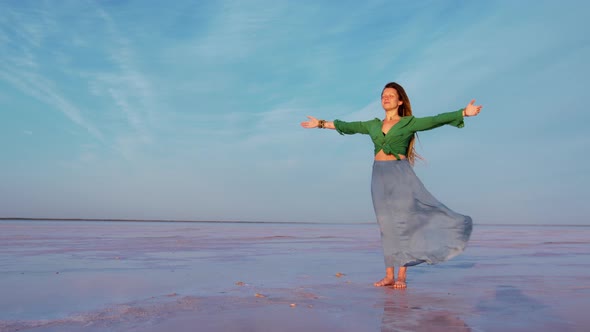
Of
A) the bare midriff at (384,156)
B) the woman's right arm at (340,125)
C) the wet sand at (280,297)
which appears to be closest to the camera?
the wet sand at (280,297)

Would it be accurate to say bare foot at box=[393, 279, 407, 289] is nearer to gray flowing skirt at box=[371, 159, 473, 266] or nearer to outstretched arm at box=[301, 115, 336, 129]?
gray flowing skirt at box=[371, 159, 473, 266]

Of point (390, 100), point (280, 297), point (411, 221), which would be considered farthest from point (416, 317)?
point (390, 100)

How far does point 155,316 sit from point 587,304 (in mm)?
3283

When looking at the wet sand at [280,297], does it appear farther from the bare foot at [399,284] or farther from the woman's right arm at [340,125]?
the woman's right arm at [340,125]

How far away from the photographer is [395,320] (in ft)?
10.4

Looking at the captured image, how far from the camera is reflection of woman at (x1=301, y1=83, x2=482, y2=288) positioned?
5.09m

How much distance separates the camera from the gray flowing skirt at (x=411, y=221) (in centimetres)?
509

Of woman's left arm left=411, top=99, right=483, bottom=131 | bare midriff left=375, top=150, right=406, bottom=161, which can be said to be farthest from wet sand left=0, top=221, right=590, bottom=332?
woman's left arm left=411, top=99, right=483, bottom=131

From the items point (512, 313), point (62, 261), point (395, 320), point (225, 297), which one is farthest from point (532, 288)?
point (62, 261)

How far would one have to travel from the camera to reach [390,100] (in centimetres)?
545

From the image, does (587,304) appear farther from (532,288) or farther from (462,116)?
(462,116)

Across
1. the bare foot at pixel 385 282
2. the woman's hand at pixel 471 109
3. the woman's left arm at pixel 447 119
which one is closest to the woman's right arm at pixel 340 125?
the woman's left arm at pixel 447 119

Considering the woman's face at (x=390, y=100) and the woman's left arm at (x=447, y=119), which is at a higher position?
the woman's face at (x=390, y=100)

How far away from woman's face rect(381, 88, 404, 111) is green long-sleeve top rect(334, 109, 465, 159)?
0.63 feet
